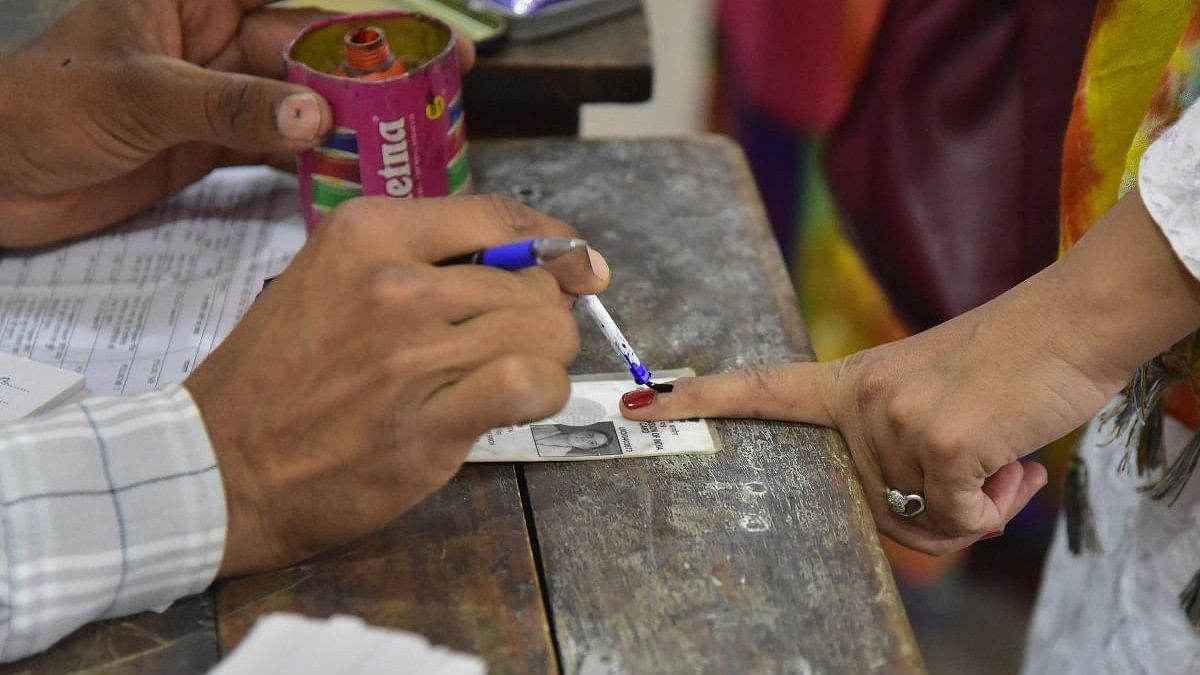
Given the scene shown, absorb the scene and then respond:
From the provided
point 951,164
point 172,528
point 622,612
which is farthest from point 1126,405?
point 172,528

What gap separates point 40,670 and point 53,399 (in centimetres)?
23

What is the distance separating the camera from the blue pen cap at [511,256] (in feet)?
2.35

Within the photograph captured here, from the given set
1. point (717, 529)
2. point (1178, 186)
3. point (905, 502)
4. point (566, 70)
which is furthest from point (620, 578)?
point (566, 70)

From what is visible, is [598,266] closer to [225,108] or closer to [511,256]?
[511,256]

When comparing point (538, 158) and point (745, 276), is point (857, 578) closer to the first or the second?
point (745, 276)

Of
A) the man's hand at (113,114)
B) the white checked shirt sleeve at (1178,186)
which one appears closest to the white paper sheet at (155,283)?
the man's hand at (113,114)

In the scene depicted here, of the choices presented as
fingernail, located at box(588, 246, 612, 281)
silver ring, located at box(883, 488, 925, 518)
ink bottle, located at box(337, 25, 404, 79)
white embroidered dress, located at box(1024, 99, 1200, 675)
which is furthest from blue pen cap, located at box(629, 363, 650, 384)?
white embroidered dress, located at box(1024, 99, 1200, 675)

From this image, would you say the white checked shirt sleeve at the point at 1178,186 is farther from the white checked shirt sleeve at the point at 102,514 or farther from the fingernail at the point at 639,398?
the white checked shirt sleeve at the point at 102,514

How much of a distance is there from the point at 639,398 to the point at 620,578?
0.53 ft

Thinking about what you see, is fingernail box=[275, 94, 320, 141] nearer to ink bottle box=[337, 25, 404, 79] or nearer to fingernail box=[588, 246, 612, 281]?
ink bottle box=[337, 25, 404, 79]

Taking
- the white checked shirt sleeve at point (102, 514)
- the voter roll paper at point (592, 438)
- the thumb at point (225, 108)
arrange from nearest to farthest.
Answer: the white checked shirt sleeve at point (102, 514) < the voter roll paper at point (592, 438) < the thumb at point (225, 108)

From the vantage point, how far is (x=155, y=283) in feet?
3.26

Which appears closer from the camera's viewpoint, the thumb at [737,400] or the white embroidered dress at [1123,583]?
the thumb at [737,400]

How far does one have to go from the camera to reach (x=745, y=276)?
1006mm
